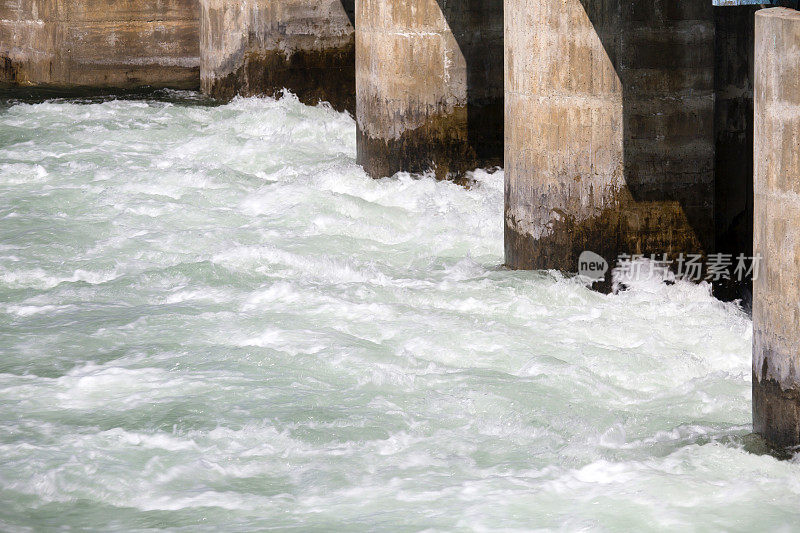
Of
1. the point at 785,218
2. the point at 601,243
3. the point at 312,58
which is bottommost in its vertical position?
the point at 601,243

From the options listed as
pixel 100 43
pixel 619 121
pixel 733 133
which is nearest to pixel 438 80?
pixel 619 121

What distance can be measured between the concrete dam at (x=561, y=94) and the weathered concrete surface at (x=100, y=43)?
0.04m

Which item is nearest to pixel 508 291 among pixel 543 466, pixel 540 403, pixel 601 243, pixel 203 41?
pixel 601 243

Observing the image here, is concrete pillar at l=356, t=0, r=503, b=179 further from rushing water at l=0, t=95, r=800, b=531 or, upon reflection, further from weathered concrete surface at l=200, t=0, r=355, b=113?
weathered concrete surface at l=200, t=0, r=355, b=113

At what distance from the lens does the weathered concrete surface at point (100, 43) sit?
2075cm

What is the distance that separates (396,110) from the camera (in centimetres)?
1436

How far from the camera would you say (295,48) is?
63.6 feet

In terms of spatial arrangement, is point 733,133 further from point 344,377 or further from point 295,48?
point 295,48

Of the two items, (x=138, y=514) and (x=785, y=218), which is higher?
(x=785, y=218)

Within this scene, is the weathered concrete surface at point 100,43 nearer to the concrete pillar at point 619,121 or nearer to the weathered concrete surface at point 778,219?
the concrete pillar at point 619,121

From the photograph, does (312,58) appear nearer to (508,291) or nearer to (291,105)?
(291,105)

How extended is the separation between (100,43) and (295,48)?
13.1ft

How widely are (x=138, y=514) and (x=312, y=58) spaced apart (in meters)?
14.2

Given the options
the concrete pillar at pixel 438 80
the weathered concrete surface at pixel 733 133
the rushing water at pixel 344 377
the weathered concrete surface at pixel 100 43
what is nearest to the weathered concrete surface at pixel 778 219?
the rushing water at pixel 344 377
